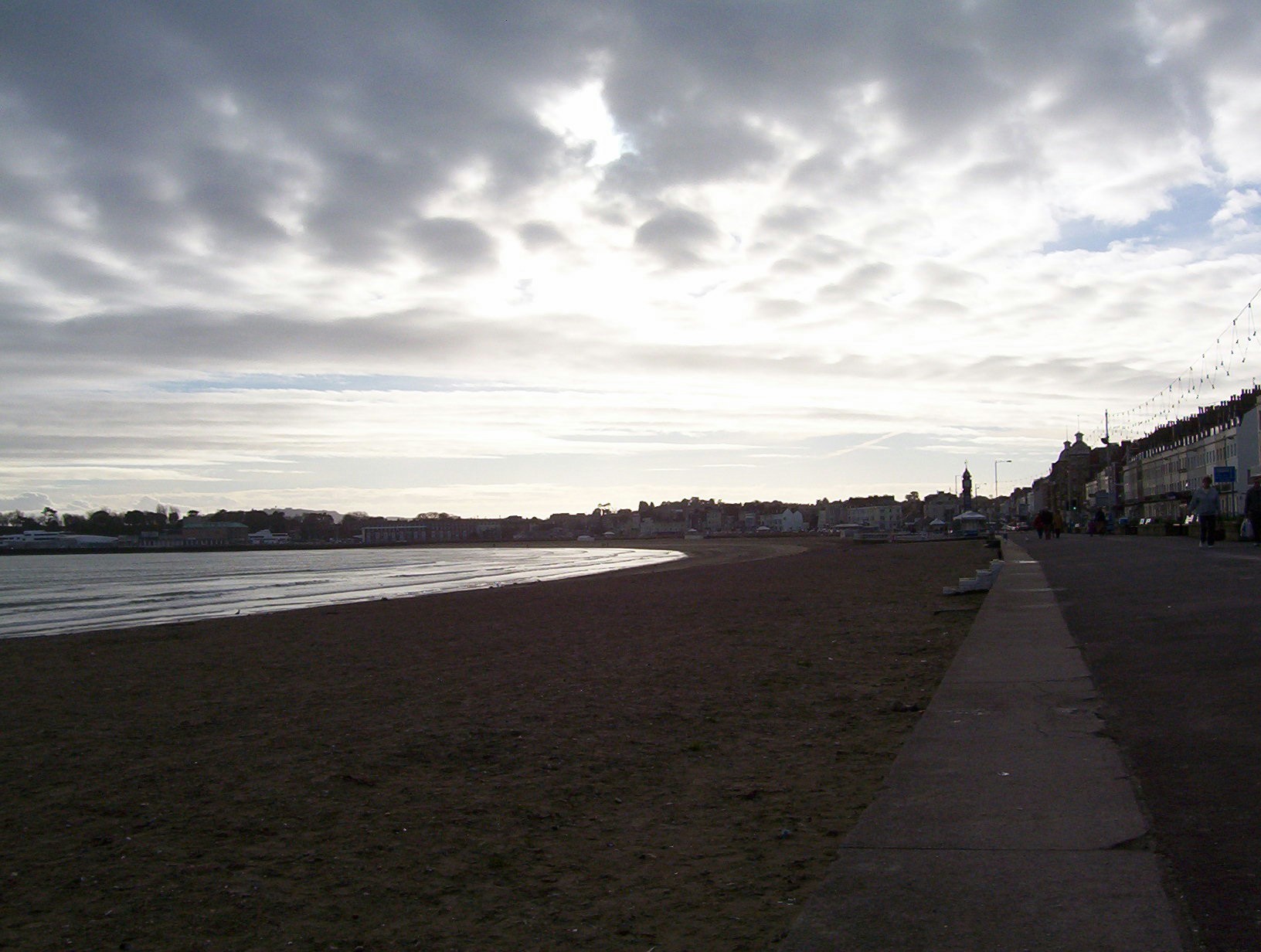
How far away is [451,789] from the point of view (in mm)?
6141

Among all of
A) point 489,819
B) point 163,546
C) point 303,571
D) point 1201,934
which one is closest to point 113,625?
point 489,819

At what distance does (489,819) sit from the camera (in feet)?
17.8

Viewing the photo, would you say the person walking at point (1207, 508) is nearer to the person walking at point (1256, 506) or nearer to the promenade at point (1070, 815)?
the person walking at point (1256, 506)

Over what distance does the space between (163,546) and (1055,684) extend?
608 ft

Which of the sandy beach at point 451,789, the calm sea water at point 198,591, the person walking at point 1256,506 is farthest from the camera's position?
the calm sea water at point 198,591

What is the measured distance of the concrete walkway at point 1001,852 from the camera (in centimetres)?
305

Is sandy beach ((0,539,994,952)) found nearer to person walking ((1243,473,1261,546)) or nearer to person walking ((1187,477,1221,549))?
person walking ((1187,477,1221,549))

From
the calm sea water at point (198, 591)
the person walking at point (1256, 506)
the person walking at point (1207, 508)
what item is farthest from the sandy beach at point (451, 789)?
the person walking at point (1256, 506)

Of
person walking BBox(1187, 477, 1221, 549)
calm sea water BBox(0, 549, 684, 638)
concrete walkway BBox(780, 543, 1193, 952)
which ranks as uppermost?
person walking BBox(1187, 477, 1221, 549)

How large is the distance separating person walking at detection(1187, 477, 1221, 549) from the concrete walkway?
20.6 metres

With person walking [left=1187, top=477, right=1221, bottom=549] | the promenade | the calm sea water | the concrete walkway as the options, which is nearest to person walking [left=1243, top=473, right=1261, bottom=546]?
person walking [left=1187, top=477, right=1221, bottom=549]

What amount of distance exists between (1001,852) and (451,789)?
11.1 feet

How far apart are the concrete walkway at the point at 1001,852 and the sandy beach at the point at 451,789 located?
35 cm

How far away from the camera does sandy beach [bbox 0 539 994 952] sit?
4008 millimetres
